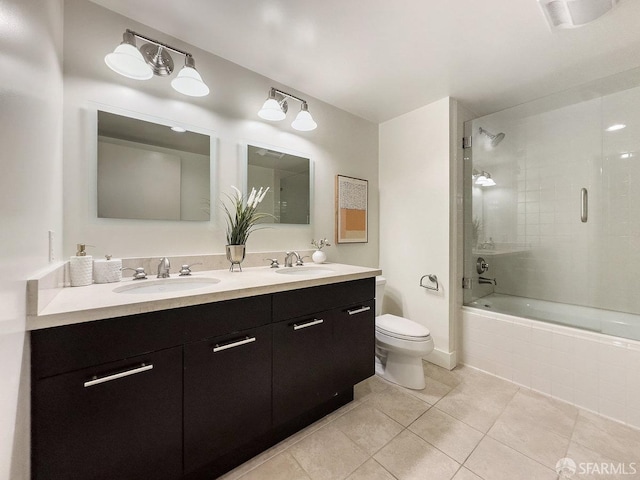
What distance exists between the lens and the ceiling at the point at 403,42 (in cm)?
134

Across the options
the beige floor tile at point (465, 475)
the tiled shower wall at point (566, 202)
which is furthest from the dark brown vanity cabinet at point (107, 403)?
the tiled shower wall at point (566, 202)

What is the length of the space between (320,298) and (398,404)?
3.20ft

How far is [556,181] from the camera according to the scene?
2.49 m

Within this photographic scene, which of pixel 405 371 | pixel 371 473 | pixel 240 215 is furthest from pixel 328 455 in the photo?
pixel 240 215

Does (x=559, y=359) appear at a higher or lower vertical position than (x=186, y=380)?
lower

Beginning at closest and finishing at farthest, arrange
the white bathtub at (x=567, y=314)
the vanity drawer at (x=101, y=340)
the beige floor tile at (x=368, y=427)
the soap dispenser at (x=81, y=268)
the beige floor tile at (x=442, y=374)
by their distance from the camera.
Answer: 1. the vanity drawer at (x=101, y=340)
2. the soap dispenser at (x=81, y=268)
3. the beige floor tile at (x=368, y=427)
4. the white bathtub at (x=567, y=314)
5. the beige floor tile at (x=442, y=374)

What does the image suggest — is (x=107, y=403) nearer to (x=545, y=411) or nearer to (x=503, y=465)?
(x=503, y=465)

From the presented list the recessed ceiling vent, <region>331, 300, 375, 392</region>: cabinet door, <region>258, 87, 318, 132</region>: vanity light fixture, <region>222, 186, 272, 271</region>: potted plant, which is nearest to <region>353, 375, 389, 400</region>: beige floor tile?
<region>331, 300, 375, 392</region>: cabinet door

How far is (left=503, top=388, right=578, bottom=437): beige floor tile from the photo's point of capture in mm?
1529

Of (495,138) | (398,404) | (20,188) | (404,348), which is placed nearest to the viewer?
(20,188)

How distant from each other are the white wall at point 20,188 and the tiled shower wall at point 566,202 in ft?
9.47

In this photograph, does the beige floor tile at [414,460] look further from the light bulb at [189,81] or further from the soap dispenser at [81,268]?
the light bulb at [189,81]

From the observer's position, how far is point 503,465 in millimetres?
1253

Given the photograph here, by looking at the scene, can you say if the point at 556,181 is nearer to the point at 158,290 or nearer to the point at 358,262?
the point at 358,262
